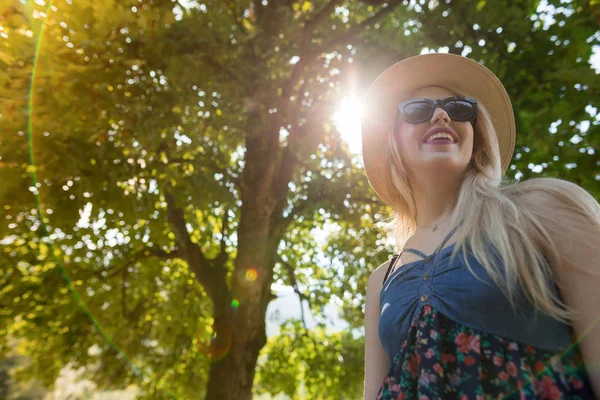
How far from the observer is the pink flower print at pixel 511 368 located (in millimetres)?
1257

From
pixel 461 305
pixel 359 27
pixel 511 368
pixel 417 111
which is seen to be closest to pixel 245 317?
pixel 359 27

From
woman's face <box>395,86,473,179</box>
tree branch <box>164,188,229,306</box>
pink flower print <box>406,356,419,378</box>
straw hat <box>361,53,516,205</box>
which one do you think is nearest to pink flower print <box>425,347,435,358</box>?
pink flower print <box>406,356,419,378</box>

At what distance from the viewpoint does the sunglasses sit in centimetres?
193

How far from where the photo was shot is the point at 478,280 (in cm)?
139

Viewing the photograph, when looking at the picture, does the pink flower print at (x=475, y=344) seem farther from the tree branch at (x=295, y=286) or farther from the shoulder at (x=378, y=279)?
the tree branch at (x=295, y=286)

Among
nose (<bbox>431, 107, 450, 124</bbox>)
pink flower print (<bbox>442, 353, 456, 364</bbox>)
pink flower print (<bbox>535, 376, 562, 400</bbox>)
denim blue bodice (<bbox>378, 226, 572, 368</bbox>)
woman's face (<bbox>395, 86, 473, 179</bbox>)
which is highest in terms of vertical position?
nose (<bbox>431, 107, 450, 124</bbox>)

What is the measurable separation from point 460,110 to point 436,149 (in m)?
0.27

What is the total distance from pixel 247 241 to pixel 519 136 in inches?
160

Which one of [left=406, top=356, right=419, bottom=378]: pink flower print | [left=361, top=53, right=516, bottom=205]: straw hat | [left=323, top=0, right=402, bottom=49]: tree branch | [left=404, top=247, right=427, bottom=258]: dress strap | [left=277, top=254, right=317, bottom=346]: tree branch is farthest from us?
[left=277, top=254, right=317, bottom=346]: tree branch

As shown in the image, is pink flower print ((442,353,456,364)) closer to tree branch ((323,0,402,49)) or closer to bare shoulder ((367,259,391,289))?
bare shoulder ((367,259,391,289))

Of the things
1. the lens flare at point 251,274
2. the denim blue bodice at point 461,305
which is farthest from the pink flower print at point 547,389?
the lens flare at point 251,274

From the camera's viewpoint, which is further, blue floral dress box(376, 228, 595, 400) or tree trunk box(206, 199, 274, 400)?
tree trunk box(206, 199, 274, 400)

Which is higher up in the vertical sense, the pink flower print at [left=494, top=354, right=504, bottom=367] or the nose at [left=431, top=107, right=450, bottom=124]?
the nose at [left=431, top=107, right=450, bottom=124]

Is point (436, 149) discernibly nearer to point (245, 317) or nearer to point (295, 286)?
point (245, 317)
